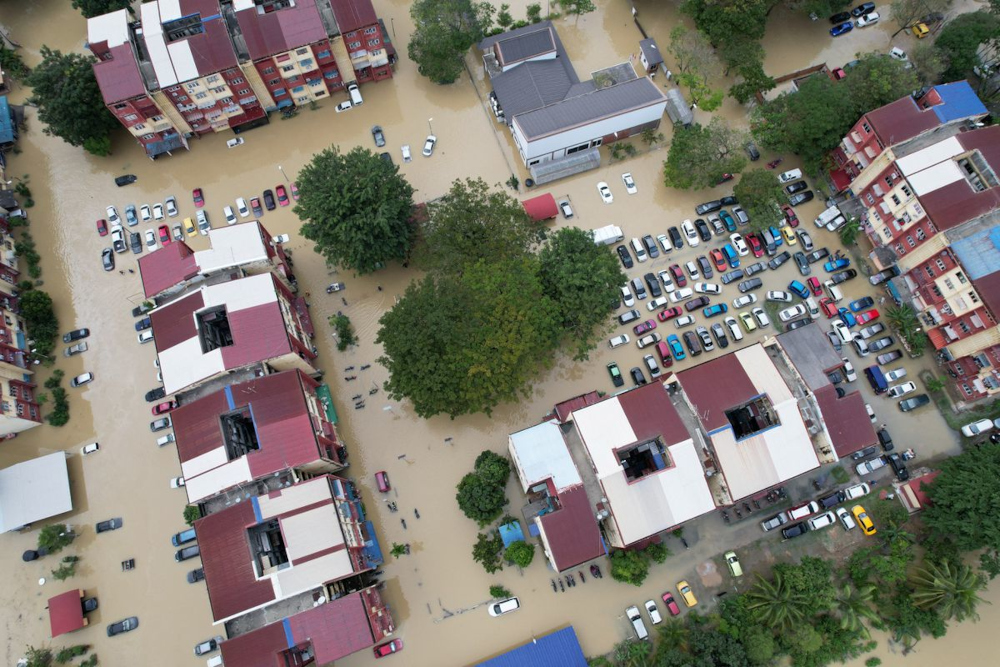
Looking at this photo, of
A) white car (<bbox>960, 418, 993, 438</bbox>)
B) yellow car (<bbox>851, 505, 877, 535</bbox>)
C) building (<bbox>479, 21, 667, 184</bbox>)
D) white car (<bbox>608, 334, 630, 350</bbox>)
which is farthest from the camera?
building (<bbox>479, 21, 667, 184</bbox>)

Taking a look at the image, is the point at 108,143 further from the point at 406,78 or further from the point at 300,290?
the point at 406,78

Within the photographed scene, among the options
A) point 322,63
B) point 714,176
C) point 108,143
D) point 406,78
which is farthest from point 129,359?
point 714,176

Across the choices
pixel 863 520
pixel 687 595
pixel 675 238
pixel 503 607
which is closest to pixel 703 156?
pixel 675 238

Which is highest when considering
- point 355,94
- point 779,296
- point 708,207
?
point 355,94

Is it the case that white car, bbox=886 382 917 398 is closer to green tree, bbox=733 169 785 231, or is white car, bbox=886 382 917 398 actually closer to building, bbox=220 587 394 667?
green tree, bbox=733 169 785 231

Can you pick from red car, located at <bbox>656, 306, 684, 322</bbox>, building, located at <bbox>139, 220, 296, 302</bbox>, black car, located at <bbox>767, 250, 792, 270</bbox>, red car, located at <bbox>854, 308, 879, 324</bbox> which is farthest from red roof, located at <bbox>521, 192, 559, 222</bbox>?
red car, located at <bbox>854, 308, 879, 324</bbox>

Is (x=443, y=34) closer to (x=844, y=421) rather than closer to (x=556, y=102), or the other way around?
(x=556, y=102)

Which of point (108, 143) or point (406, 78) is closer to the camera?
point (108, 143)
